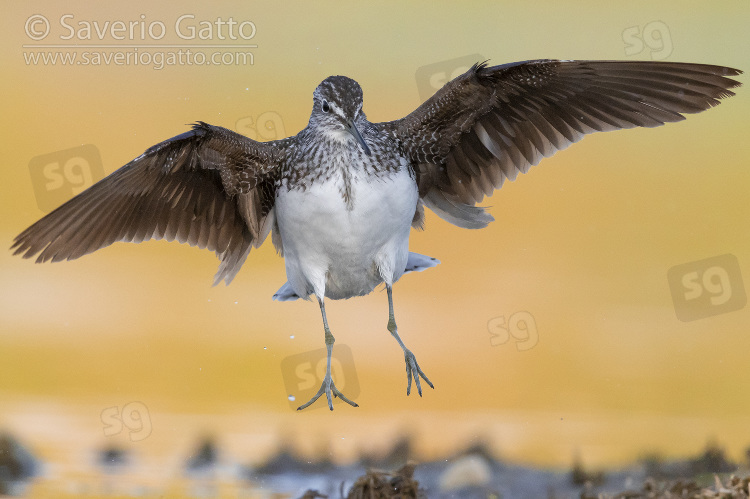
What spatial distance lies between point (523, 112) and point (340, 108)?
1.30m

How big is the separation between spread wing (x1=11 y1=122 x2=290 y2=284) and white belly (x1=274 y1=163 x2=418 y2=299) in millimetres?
255

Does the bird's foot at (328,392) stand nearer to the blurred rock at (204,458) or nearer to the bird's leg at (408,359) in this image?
the bird's leg at (408,359)

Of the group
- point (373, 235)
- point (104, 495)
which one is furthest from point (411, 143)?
point (104, 495)

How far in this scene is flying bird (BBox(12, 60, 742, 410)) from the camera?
4.93 m

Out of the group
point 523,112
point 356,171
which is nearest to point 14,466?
point 356,171

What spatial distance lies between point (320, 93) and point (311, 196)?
0.63 meters

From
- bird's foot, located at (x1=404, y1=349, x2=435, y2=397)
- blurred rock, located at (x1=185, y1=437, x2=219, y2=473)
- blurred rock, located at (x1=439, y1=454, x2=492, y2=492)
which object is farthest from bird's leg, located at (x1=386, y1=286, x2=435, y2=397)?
blurred rock, located at (x1=185, y1=437, x2=219, y2=473)

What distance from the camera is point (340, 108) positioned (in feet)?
15.9

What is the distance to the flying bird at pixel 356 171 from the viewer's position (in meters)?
4.93

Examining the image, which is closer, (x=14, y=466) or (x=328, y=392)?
(x=328, y=392)

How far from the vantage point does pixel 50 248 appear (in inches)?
202

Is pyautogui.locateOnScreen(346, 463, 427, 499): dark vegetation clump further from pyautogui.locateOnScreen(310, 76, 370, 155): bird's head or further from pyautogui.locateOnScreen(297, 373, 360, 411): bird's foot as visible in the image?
pyautogui.locateOnScreen(310, 76, 370, 155): bird's head

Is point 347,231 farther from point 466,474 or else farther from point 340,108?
point 466,474

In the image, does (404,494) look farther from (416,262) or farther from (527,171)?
(527,171)
